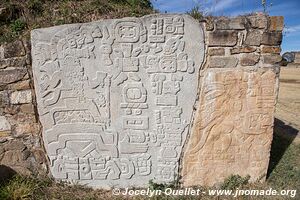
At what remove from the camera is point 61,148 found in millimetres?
3762

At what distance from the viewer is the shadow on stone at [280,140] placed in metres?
4.74

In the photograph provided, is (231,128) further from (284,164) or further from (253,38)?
(284,164)

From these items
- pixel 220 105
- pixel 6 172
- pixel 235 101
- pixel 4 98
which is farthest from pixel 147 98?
pixel 6 172

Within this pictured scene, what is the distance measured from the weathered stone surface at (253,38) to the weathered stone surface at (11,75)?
8.88ft

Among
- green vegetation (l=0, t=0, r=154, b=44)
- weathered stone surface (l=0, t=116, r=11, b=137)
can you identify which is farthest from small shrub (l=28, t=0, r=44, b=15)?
weathered stone surface (l=0, t=116, r=11, b=137)

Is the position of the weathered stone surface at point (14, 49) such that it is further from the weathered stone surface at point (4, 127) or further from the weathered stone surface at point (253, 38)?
the weathered stone surface at point (253, 38)

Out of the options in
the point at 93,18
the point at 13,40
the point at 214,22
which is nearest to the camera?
the point at 214,22

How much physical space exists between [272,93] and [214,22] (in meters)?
1.10

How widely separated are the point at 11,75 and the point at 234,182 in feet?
10.1

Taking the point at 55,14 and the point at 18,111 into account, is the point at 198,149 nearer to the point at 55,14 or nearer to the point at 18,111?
the point at 18,111

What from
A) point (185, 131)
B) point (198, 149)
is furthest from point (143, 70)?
point (198, 149)

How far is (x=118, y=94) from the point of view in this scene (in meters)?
3.54

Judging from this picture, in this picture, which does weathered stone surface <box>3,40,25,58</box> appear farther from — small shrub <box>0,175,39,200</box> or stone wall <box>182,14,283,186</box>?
stone wall <box>182,14,283,186</box>

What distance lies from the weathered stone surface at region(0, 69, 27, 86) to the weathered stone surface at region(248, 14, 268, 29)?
9.12 feet
